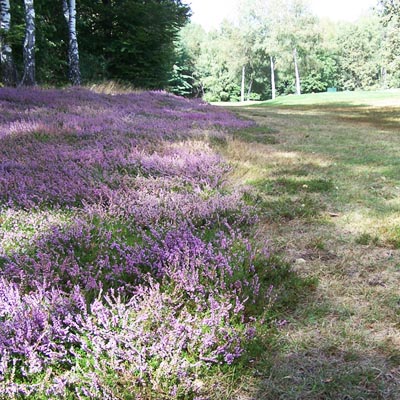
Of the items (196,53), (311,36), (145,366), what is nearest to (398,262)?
(145,366)

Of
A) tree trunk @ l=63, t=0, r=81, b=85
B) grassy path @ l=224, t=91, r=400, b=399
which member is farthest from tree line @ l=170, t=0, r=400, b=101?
grassy path @ l=224, t=91, r=400, b=399

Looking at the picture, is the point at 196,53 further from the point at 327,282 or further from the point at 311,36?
the point at 327,282

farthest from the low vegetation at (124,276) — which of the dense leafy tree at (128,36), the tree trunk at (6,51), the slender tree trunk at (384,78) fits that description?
the slender tree trunk at (384,78)

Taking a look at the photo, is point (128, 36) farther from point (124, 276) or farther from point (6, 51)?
point (124, 276)

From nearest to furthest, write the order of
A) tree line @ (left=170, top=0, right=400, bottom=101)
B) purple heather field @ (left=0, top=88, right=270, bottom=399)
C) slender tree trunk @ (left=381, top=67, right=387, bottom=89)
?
purple heather field @ (left=0, top=88, right=270, bottom=399) < tree line @ (left=170, top=0, right=400, bottom=101) < slender tree trunk @ (left=381, top=67, right=387, bottom=89)

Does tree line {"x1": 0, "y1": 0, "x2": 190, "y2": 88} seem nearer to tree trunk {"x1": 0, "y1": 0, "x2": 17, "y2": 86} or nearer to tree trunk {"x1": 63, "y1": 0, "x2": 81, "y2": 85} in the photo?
tree trunk {"x1": 63, "y1": 0, "x2": 81, "y2": 85}

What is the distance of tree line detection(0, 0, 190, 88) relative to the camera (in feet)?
58.1

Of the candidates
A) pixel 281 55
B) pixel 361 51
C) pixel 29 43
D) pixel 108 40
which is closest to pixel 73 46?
pixel 29 43

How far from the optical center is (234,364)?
198 centimetres

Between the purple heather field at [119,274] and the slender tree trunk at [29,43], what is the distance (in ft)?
29.6

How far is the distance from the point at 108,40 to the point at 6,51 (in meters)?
9.33

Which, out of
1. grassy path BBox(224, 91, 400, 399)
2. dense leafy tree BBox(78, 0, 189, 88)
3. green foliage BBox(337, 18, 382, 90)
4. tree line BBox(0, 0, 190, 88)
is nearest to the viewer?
grassy path BBox(224, 91, 400, 399)

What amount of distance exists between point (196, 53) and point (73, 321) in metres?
88.8

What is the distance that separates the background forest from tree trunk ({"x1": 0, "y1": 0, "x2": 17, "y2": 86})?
0.13 ft
